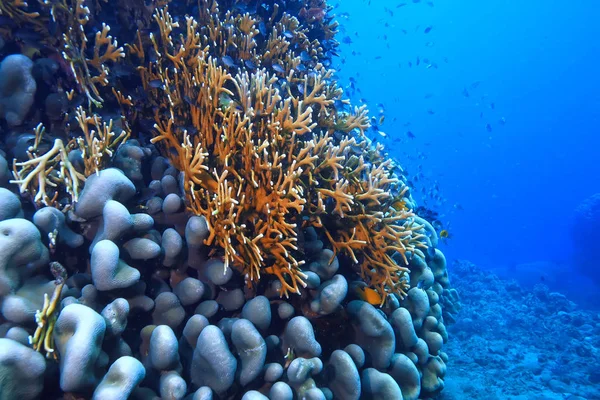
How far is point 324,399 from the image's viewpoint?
2.68m

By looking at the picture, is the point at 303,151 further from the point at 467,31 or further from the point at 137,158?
the point at 467,31

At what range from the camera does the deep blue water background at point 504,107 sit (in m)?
83.8

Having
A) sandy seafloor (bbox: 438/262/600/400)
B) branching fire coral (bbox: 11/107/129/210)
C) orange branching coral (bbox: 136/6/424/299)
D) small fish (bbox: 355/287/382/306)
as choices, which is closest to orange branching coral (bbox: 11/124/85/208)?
branching fire coral (bbox: 11/107/129/210)

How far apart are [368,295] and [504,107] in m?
140

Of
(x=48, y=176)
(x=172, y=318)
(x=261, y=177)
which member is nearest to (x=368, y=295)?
(x=261, y=177)

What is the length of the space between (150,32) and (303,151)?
8.39ft

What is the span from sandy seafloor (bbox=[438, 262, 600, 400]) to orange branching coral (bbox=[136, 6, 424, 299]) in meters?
4.52

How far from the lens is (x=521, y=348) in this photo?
12.4 metres

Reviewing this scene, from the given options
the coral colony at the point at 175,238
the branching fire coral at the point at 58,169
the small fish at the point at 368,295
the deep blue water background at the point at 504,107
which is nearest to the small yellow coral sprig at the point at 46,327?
the coral colony at the point at 175,238

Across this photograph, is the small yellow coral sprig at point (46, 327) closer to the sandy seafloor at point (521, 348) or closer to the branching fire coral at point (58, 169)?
the branching fire coral at point (58, 169)

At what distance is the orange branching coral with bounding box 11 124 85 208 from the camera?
8.72 feet

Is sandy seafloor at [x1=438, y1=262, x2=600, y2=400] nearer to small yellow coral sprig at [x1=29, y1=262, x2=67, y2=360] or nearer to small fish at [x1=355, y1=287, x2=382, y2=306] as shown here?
small fish at [x1=355, y1=287, x2=382, y2=306]

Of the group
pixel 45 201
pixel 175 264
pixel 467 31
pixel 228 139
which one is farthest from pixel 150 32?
pixel 467 31

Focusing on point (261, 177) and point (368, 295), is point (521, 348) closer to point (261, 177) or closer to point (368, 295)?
point (368, 295)
